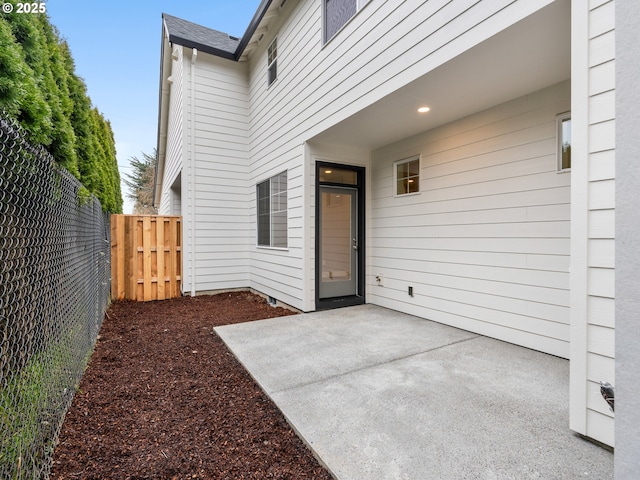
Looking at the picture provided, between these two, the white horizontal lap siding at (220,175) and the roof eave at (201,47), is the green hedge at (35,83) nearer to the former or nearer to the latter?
the roof eave at (201,47)

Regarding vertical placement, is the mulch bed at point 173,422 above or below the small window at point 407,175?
below

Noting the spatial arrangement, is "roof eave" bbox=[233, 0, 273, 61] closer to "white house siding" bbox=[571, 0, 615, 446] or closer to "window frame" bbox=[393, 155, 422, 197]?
"window frame" bbox=[393, 155, 422, 197]

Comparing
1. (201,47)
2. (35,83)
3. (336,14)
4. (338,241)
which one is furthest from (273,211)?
(35,83)

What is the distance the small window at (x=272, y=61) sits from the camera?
6.03 meters

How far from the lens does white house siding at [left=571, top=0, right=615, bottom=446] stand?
1.83 meters

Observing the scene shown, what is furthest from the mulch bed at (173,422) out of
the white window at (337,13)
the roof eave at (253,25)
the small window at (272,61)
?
the roof eave at (253,25)

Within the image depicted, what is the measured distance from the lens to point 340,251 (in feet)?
18.2

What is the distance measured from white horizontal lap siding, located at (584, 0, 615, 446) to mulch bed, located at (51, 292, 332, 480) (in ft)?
5.47

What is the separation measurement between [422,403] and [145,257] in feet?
20.2

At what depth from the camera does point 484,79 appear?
3.12 meters

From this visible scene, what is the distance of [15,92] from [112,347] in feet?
9.66

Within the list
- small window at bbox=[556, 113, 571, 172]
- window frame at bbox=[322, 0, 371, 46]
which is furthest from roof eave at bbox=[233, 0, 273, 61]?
small window at bbox=[556, 113, 571, 172]

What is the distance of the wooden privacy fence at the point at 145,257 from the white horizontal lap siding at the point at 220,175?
58 centimetres

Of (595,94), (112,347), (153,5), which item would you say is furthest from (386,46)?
(153,5)
